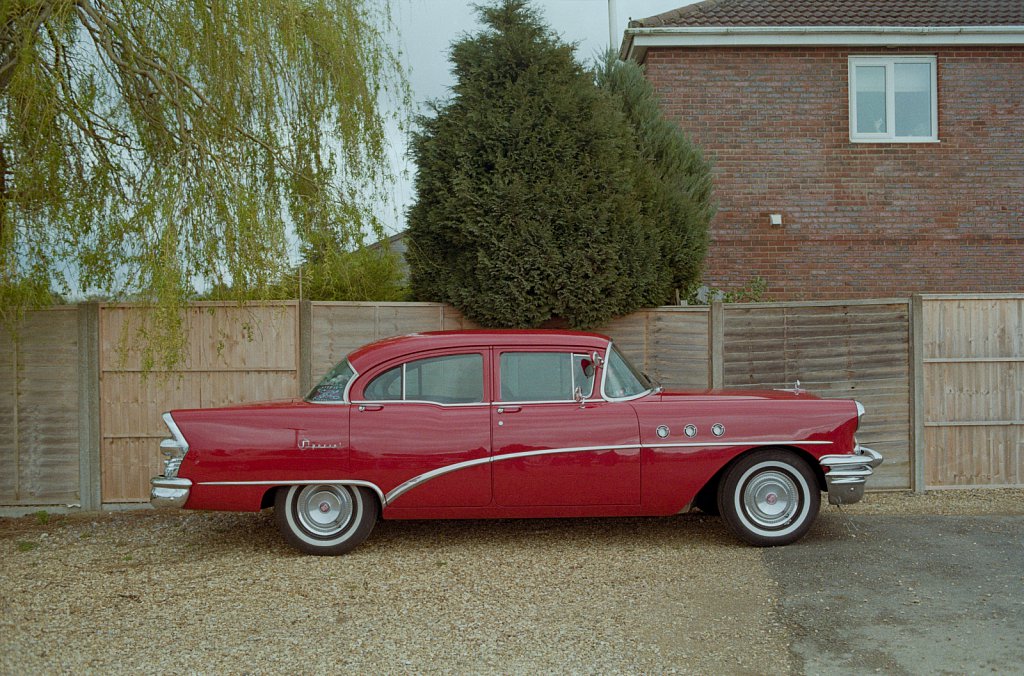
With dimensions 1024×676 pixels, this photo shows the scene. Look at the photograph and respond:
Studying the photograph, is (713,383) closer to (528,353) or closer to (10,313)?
(528,353)

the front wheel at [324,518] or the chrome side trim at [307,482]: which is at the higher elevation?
the chrome side trim at [307,482]

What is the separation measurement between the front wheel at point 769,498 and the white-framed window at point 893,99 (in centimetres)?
738

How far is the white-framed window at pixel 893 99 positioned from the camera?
40.9 ft

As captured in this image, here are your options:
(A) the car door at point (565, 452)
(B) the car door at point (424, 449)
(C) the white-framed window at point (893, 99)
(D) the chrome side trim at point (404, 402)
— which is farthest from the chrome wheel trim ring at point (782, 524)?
(C) the white-framed window at point (893, 99)

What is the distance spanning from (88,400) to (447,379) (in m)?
3.71

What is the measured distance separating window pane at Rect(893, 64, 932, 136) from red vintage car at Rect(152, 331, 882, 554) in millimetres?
7457

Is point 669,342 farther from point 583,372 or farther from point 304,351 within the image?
point 304,351

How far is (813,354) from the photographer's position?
335 inches

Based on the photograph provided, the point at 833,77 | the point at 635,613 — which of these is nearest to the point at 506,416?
the point at 635,613

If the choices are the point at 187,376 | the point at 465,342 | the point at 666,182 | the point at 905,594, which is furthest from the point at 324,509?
the point at 666,182

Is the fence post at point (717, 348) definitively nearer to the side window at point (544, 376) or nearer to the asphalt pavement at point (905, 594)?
the asphalt pavement at point (905, 594)

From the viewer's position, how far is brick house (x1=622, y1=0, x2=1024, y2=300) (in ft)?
40.5

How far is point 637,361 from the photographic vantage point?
28.5 ft

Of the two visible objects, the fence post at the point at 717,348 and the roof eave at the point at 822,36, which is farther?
the roof eave at the point at 822,36
